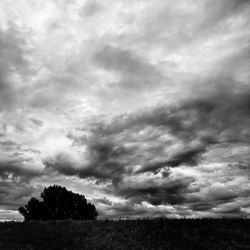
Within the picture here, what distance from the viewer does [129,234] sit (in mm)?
24953

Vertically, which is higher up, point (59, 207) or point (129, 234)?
point (59, 207)

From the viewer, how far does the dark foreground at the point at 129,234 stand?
22656 millimetres

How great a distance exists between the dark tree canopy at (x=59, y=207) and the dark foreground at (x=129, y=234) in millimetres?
42316

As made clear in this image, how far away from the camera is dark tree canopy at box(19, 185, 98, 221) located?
226 feet

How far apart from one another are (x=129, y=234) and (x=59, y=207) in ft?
155

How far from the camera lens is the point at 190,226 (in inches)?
1045

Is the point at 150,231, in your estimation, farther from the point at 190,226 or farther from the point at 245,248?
the point at 245,248

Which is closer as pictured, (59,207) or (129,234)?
(129,234)

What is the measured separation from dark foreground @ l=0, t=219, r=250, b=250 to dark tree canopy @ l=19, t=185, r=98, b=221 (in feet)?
139

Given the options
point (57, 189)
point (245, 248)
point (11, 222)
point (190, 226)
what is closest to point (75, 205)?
point (57, 189)

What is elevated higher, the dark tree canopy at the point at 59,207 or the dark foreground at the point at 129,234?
the dark tree canopy at the point at 59,207

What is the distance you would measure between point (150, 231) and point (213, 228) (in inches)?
194

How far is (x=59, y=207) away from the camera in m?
69.5

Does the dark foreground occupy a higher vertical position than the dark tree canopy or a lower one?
lower
